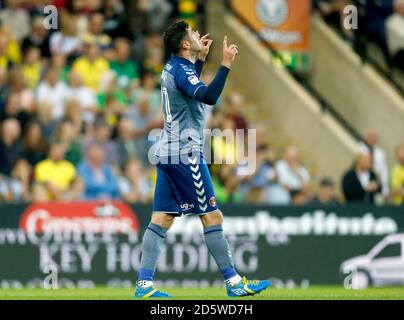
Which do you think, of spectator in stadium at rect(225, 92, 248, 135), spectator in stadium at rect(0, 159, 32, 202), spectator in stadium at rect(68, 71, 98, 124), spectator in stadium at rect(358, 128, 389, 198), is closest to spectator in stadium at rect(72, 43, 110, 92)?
spectator in stadium at rect(68, 71, 98, 124)

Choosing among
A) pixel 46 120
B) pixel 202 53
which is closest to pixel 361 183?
pixel 46 120

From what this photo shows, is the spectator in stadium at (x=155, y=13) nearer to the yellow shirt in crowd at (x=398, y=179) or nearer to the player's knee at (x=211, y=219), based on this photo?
the yellow shirt in crowd at (x=398, y=179)

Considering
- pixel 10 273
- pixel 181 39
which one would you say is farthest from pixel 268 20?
pixel 181 39

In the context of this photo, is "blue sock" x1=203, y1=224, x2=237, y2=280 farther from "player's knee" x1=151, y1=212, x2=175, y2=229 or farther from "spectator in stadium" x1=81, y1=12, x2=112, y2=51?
"spectator in stadium" x1=81, y1=12, x2=112, y2=51

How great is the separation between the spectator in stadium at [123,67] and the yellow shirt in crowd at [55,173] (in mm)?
2374

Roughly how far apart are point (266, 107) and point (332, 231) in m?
4.91

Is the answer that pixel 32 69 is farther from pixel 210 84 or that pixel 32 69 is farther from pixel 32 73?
pixel 210 84

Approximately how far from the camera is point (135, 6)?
2222 cm

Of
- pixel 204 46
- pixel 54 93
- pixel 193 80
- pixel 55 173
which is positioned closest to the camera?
pixel 193 80

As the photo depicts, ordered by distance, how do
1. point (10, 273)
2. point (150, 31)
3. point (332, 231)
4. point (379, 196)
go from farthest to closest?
point (150, 31) → point (379, 196) → point (332, 231) → point (10, 273)

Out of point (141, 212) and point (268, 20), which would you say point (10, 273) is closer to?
point (141, 212)

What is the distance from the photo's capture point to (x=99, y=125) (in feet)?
62.4

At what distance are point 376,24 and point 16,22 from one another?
6588 millimetres

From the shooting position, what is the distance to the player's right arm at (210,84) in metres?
A: 11.0
